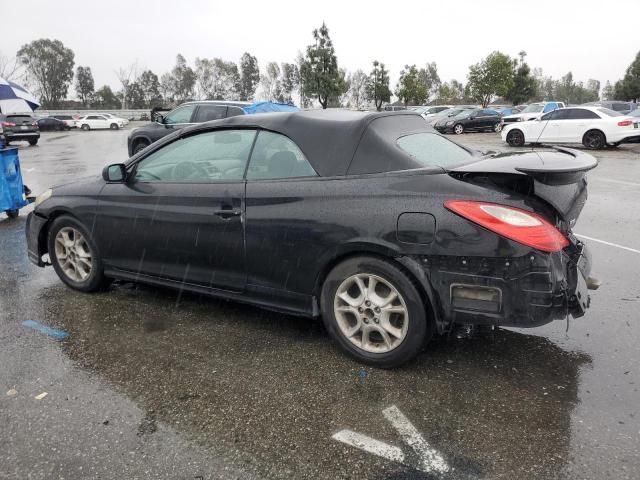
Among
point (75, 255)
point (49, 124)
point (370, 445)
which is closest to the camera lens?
point (370, 445)

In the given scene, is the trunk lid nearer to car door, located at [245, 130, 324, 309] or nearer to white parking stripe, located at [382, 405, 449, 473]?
car door, located at [245, 130, 324, 309]

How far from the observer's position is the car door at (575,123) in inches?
725

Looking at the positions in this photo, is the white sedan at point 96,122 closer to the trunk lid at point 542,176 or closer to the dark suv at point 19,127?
the dark suv at point 19,127

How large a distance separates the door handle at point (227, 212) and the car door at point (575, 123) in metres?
18.2

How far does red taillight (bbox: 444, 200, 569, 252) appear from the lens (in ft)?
9.07

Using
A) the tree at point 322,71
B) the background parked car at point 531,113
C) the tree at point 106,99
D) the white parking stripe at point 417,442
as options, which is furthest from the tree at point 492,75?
the tree at point 106,99

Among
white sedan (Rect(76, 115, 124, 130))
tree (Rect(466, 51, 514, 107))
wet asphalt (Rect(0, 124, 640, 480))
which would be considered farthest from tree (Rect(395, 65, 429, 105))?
wet asphalt (Rect(0, 124, 640, 480))

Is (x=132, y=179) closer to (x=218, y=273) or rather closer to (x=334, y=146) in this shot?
(x=218, y=273)

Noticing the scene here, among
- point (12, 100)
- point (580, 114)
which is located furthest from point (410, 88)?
point (12, 100)

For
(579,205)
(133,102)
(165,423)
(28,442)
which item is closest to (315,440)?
(165,423)

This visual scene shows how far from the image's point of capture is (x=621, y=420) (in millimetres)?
2652

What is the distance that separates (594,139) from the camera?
61.1 ft

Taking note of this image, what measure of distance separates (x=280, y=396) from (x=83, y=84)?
104963mm

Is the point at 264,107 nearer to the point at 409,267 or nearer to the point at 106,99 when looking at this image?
the point at 409,267
